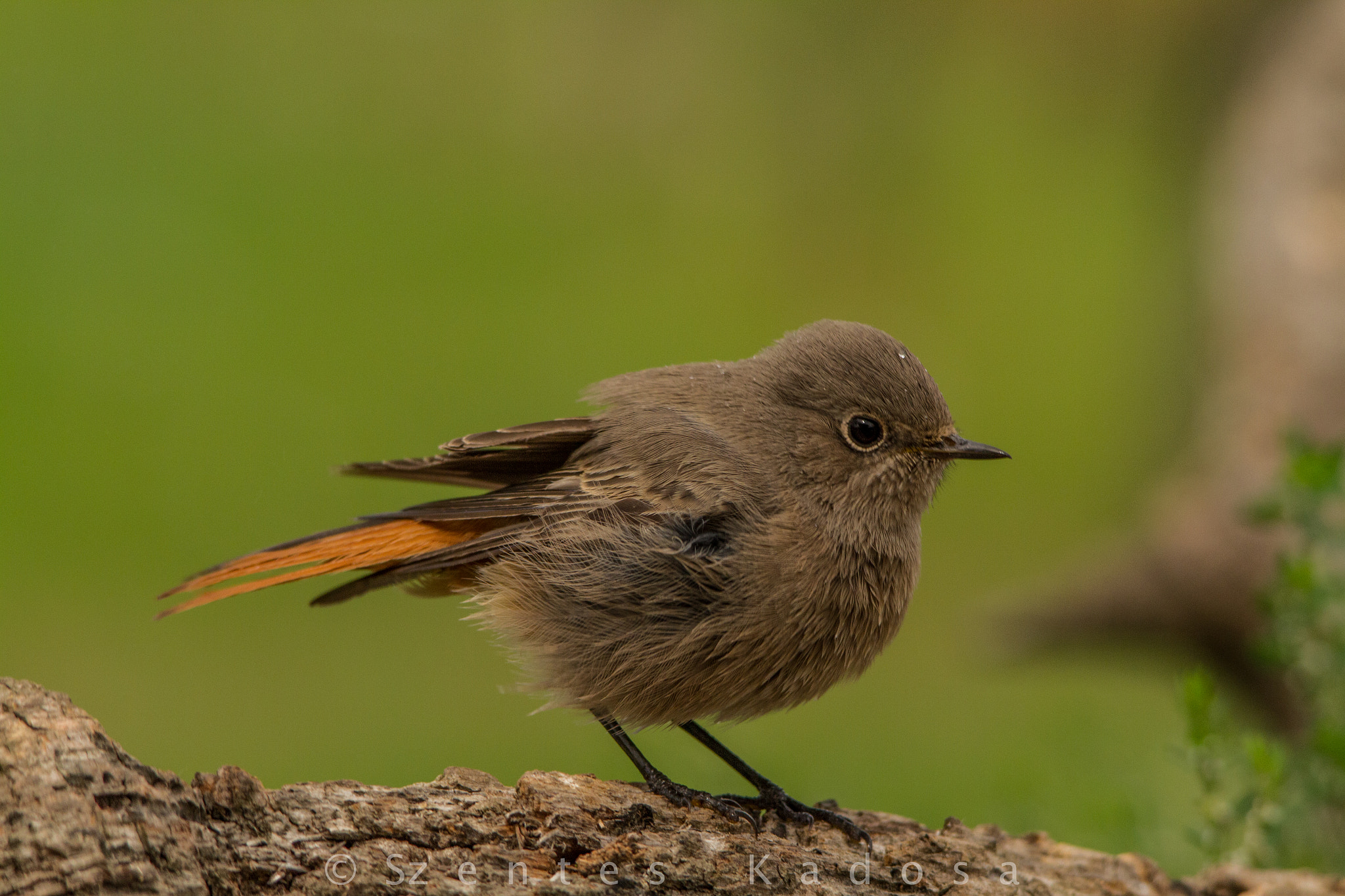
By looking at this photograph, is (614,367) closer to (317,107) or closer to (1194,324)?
(317,107)

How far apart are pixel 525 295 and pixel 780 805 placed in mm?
6300

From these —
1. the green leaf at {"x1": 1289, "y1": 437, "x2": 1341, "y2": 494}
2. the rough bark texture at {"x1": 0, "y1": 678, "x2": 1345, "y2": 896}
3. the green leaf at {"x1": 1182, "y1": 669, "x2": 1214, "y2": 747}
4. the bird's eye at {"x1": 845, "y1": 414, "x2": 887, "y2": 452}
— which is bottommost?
the rough bark texture at {"x1": 0, "y1": 678, "x2": 1345, "y2": 896}

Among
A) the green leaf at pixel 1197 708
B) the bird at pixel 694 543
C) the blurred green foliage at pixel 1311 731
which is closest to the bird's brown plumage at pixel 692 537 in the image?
the bird at pixel 694 543

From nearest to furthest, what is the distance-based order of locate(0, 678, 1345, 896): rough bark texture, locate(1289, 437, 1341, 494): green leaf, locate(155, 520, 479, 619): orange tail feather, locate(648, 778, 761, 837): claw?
locate(0, 678, 1345, 896): rough bark texture < locate(648, 778, 761, 837): claw < locate(155, 520, 479, 619): orange tail feather < locate(1289, 437, 1341, 494): green leaf

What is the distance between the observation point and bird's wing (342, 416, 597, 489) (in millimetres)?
3945

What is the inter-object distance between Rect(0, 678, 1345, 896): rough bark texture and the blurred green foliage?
0.24 meters

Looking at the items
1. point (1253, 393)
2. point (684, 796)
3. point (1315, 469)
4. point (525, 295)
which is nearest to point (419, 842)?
point (684, 796)

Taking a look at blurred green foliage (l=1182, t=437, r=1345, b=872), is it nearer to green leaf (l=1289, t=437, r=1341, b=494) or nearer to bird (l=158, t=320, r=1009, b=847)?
green leaf (l=1289, t=437, r=1341, b=494)

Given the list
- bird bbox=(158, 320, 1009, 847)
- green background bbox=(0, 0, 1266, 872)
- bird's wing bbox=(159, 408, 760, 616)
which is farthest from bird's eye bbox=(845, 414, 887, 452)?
green background bbox=(0, 0, 1266, 872)

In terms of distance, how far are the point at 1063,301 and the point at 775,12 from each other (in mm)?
3552

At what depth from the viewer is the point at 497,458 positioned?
4098mm

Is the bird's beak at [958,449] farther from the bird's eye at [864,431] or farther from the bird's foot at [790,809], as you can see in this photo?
the bird's foot at [790,809]

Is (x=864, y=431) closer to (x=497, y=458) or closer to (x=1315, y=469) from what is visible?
(x=497, y=458)

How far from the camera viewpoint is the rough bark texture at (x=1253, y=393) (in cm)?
650
